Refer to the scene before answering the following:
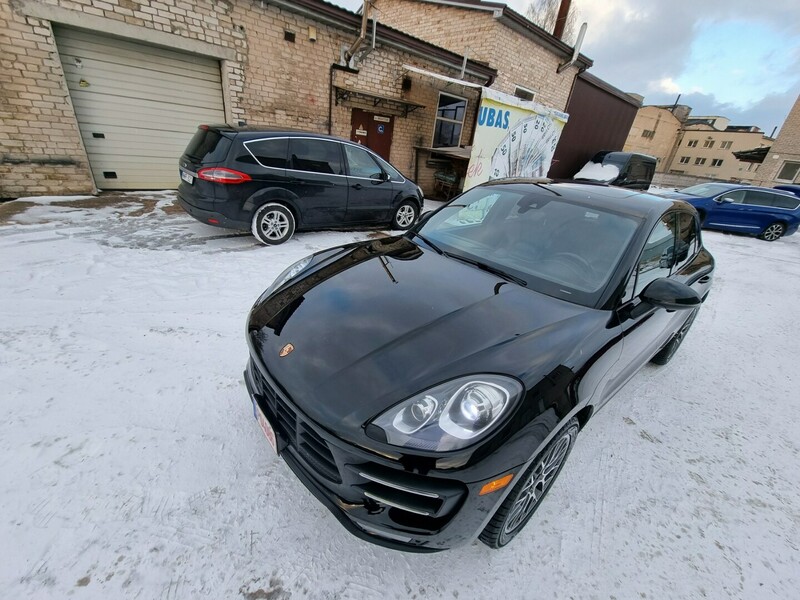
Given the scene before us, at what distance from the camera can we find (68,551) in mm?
1409

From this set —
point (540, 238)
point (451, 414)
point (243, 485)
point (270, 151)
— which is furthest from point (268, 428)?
point (270, 151)

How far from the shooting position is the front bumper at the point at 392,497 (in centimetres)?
122

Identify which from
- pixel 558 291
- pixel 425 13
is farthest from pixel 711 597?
pixel 425 13

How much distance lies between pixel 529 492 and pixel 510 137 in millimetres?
9411

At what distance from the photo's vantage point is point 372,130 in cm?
911

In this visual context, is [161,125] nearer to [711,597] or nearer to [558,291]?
[558,291]

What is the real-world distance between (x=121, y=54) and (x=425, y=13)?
9.12 m

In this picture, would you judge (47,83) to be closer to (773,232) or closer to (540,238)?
(540,238)

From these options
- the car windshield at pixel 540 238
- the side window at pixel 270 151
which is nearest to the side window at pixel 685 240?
the car windshield at pixel 540 238

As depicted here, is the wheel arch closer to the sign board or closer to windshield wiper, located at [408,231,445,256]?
windshield wiper, located at [408,231,445,256]

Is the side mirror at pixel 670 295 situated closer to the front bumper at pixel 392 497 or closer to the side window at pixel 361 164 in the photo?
the front bumper at pixel 392 497

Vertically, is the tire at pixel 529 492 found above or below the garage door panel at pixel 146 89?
below

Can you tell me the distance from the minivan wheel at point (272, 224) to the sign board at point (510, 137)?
5372 mm

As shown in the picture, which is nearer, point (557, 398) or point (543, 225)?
point (557, 398)
